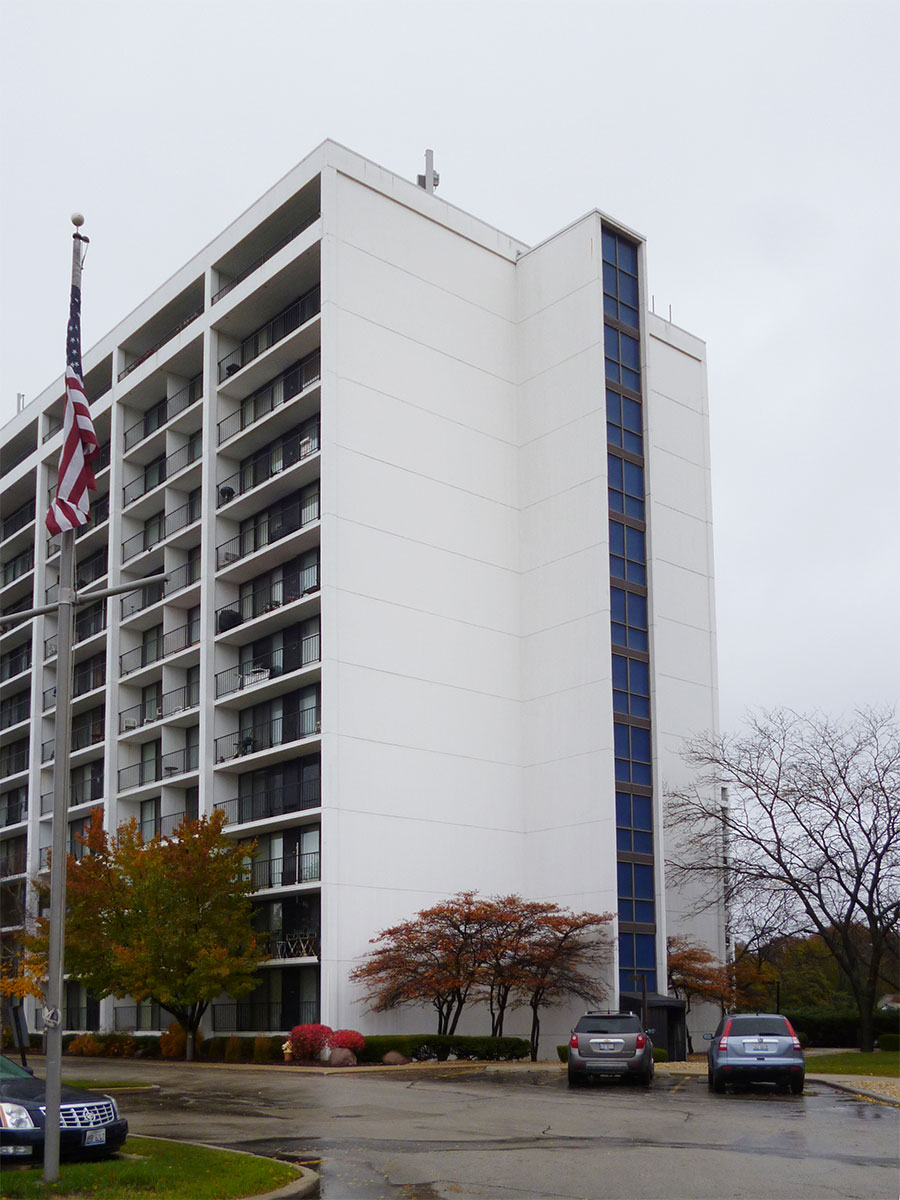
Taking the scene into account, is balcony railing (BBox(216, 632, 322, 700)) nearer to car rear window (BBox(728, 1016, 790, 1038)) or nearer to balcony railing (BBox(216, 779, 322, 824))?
balcony railing (BBox(216, 779, 322, 824))

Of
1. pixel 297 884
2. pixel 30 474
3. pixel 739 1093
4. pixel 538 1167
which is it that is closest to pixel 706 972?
pixel 297 884

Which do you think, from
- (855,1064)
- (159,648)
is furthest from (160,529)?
(855,1064)

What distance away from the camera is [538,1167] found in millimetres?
14477

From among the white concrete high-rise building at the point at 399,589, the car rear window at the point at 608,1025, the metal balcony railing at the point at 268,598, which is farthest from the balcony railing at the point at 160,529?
the car rear window at the point at 608,1025

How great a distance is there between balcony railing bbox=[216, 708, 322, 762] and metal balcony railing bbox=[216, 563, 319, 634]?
367 cm

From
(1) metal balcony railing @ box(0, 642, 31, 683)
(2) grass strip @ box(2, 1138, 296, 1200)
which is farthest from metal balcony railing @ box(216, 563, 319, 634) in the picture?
(2) grass strip @ box(2, 1138, 296, 1200)

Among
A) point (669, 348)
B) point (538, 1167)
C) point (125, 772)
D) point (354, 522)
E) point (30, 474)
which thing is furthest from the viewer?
point (30, 474)

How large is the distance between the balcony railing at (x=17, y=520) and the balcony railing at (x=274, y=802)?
28081 millimetres

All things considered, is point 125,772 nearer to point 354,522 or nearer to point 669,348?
point 354,522

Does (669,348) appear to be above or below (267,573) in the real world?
above

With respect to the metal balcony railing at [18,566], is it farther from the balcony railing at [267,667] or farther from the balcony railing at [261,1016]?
the balcony railing at [261,1016]

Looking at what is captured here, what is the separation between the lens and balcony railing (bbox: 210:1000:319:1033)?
137 ft

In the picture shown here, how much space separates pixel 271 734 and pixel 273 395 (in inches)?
492

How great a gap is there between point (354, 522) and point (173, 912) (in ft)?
43.8
